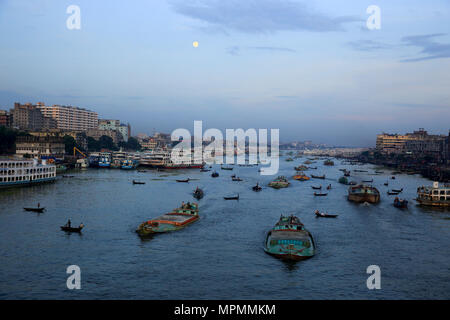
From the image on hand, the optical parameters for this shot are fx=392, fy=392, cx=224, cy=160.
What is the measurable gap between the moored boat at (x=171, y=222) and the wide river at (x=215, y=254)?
1.60ft

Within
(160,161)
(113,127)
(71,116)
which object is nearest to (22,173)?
(160,161)

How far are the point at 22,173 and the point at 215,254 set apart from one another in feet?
95.2

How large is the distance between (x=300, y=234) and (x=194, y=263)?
589 cm

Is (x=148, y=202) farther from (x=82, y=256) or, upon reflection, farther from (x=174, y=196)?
(x=82, y=256)

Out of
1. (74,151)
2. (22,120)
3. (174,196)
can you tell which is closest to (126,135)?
(22,120)

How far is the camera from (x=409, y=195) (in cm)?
3838

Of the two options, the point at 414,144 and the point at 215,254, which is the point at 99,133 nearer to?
the point at 414,144

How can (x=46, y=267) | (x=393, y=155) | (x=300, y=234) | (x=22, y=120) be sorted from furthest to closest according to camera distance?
(x=393, y=155) → (x=22, y=120) → (x=300, y=234) → (x=46, y=267)

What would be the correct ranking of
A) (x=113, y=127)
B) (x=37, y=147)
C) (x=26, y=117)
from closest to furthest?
(x=37, y=147) → (x=26, y=117) → (x=113, y=127)

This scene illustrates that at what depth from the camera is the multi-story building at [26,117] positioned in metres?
94.4

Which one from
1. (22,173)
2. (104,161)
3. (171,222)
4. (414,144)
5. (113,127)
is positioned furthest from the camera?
(113,127)

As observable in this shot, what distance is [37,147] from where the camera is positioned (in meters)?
61.8

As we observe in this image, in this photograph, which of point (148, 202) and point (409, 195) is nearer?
point (148, 202)

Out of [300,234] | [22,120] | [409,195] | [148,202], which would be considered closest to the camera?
[300,234]
